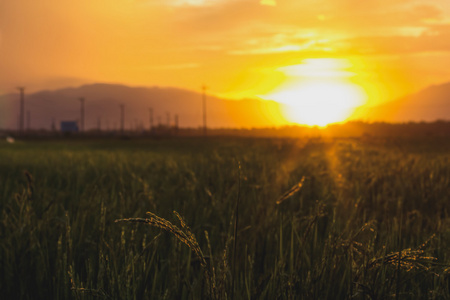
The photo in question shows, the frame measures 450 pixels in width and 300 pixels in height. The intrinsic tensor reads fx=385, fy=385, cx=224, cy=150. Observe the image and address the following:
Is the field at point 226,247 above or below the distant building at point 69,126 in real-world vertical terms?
below

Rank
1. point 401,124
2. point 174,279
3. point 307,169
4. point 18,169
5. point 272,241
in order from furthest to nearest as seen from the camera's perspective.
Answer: point 401,124 < point 18,169 < point 307,169 < point 272,241 < point 174,279

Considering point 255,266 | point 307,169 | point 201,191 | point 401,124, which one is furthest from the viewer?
point 401,124

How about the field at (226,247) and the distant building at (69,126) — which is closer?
the field at (226,247)

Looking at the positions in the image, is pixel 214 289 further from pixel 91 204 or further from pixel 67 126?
pixel 67 126

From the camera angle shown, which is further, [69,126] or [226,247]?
[69,126]

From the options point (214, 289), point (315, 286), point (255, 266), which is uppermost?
point (214, 289)

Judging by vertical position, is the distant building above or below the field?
above

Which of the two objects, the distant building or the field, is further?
the distant building

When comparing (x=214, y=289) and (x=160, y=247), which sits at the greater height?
(x=214, y=289)

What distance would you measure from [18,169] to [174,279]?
6.22 m

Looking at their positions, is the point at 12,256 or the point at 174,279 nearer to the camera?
the point at 174,279

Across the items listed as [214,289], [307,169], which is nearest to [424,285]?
[214,289]

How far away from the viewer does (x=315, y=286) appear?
150 centimetres

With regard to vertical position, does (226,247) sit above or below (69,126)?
below
